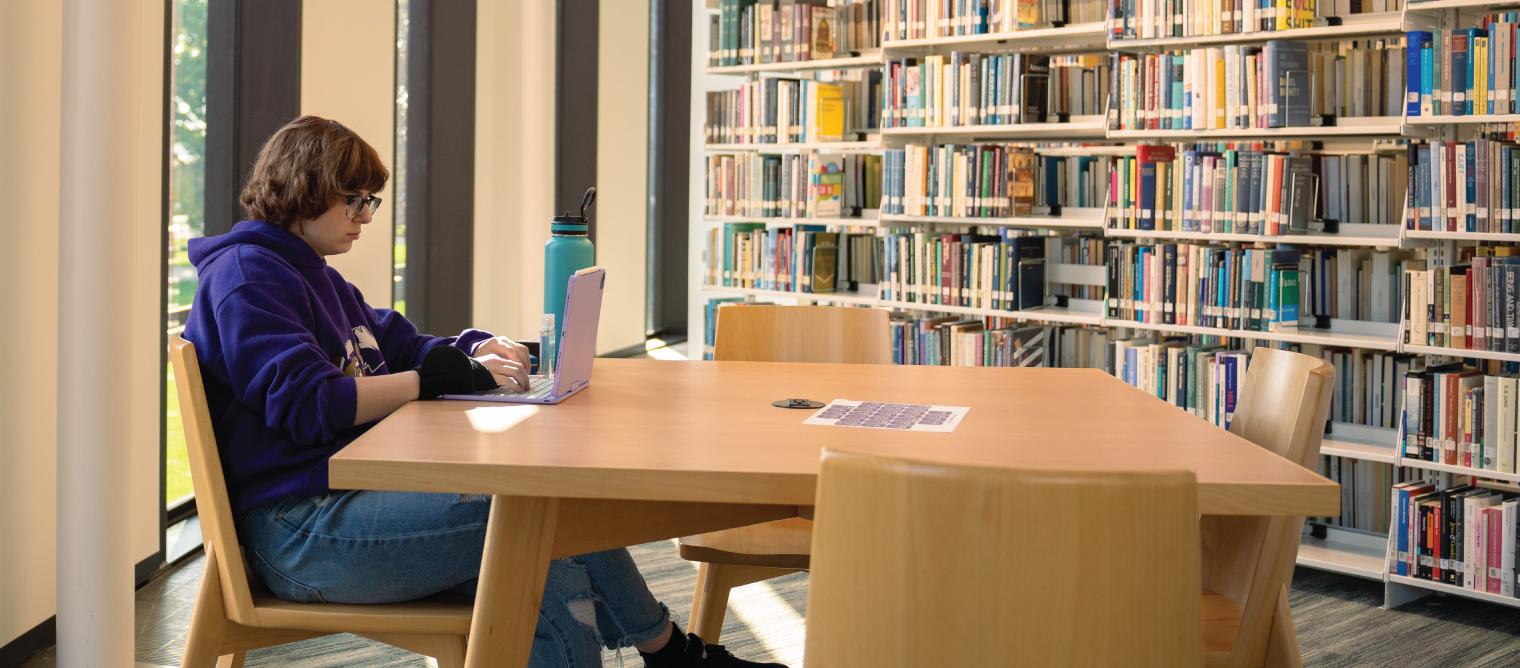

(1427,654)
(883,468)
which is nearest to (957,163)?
(1427,654)

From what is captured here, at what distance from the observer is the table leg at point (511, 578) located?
176 centimetres

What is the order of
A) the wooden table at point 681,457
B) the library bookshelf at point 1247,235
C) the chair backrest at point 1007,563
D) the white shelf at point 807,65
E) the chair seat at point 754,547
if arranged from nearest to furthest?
1. the chair backrest at point 1007,563
2. the wooden table at point 681,457
3. the chair seat at point 754,547
4. the library bookshelf at point 1247,235
5. the white shelf at point 807,65

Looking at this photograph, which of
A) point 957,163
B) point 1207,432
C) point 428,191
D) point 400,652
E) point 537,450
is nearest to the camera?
point 537,450

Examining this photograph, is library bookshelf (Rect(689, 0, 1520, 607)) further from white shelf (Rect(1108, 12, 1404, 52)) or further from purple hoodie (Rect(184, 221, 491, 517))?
purple hoodie (Rect(184, 221, 491, 517))

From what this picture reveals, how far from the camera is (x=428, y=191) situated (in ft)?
17.9

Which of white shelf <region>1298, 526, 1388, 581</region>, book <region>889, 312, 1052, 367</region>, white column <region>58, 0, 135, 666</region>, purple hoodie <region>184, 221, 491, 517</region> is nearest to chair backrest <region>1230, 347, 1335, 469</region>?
purple hoodie <region>184, 221, 491, 517</region>

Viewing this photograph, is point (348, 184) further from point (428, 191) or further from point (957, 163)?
point (428, 191)

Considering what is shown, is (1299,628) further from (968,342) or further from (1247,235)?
(968,342)

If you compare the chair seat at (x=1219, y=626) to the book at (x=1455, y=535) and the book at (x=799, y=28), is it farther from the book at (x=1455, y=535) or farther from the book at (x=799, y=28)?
the book at (x=799, y=28)

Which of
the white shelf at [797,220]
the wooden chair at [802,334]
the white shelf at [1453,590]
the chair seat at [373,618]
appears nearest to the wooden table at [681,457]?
the chair seat at [373,618]

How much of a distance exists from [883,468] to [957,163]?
11.3 ft

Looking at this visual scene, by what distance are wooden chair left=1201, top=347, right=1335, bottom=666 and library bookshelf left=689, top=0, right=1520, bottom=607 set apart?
5.51ft

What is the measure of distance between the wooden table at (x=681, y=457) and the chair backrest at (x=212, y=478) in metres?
0.25

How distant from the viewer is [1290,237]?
3791mm
